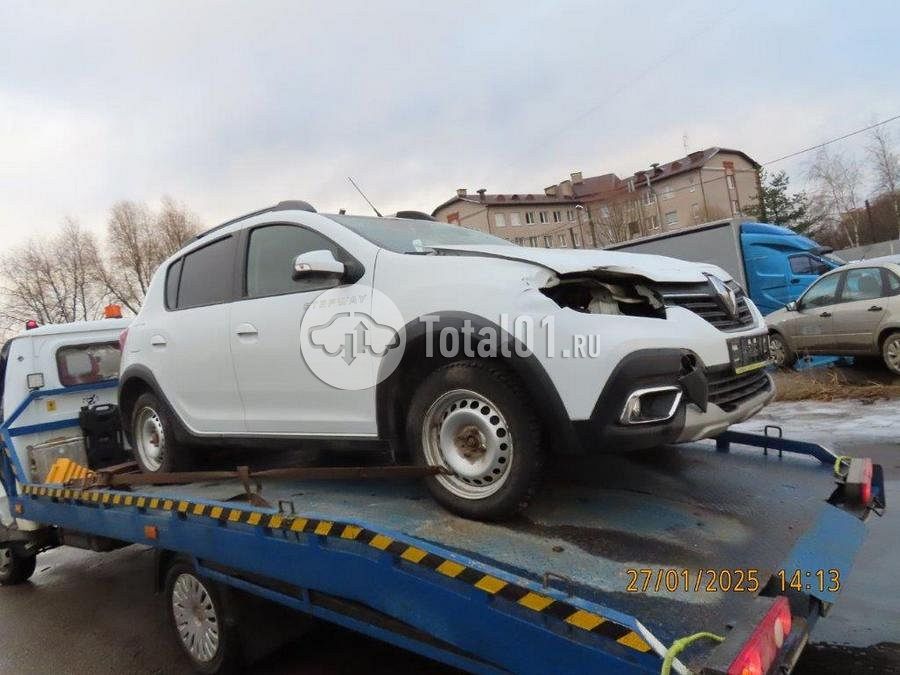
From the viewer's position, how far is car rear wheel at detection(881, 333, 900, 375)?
8531 millimetres

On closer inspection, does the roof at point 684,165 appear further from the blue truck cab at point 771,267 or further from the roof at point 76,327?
the roof at point 76,327

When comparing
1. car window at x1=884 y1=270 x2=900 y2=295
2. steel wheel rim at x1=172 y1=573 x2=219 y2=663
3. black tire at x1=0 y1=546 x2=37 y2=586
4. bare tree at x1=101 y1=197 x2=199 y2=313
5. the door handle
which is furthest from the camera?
bare tree at x1=101 y1=197 x2=199 y2=313

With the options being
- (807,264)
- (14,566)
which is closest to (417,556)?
(14,566)

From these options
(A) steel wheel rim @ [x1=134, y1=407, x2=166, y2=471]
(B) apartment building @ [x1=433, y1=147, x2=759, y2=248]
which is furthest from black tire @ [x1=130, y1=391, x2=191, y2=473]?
(B) apartment building @ [x1=433, y1=147, x2=759, y2=248]

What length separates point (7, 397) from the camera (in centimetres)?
536

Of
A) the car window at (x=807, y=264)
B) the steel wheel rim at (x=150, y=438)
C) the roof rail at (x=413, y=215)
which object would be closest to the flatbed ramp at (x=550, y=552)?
the steel wheel rim at (x=150, y=438)

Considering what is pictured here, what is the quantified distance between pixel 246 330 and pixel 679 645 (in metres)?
2.71

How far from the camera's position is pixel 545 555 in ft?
7.89

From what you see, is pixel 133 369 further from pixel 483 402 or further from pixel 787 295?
pixel 787 295

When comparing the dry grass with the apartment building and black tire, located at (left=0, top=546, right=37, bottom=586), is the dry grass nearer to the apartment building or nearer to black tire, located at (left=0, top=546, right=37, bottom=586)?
black tire, located at (left=0, top=546, right=37, bottom=586)

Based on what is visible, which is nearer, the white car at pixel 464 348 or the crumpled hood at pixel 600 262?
the white car at pixel 464 348

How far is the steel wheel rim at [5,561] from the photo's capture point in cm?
600

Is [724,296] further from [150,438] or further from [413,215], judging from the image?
[150,438]

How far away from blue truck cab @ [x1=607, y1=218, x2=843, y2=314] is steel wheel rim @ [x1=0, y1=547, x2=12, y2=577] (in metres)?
12.5
